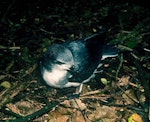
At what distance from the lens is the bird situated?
10.7 feet

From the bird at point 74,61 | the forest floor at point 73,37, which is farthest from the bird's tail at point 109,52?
the forest floor at point 73,37

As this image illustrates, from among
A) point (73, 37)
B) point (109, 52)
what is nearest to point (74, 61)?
point (109, 52)

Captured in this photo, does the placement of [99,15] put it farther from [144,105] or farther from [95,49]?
[144,105]

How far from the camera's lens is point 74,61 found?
3.45 m

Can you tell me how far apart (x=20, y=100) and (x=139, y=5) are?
2.73 meters

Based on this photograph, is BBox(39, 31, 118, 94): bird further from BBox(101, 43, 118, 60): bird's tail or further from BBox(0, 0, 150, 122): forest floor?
BBox(0, 0, 150, 122): forest floor

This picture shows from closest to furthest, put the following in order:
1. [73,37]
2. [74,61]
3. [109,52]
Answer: [74,61], [109,52], [73,37]

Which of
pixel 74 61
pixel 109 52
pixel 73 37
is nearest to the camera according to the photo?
pixel 74 61

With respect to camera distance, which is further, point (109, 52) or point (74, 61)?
point (109, 52)

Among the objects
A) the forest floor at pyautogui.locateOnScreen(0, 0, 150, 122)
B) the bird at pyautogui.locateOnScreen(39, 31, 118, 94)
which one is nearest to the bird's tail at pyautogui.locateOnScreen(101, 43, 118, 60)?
the bird at pyautogui.locateOnScreen(39, 31, 118, 94)

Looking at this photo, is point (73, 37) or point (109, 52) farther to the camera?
point (73, 37)

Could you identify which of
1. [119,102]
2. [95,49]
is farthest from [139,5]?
[119,102]

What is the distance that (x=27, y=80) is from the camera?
3.71 m

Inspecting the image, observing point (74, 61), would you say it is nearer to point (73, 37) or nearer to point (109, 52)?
point (109, 52)
